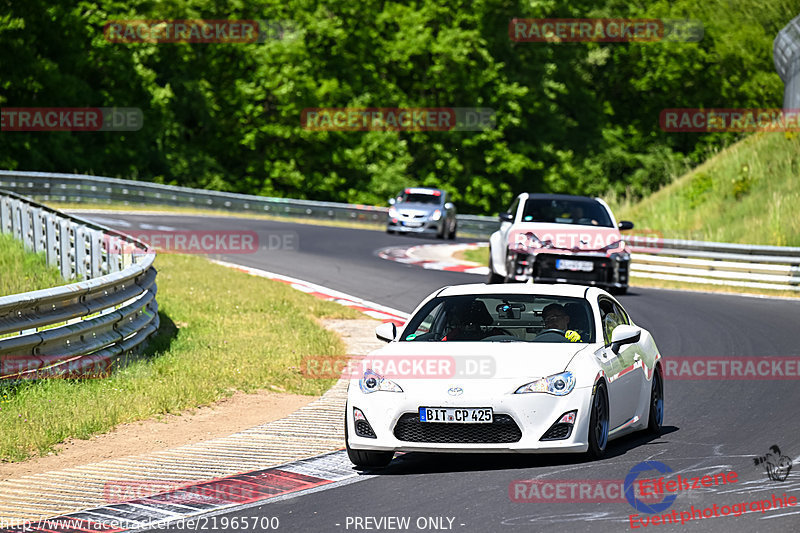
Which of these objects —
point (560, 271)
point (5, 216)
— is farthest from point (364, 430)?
point (5, 216)

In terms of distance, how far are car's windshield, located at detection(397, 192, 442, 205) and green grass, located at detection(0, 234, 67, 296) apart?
66.1 ft

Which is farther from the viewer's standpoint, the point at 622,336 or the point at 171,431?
the point at 171,431

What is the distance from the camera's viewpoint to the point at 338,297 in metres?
21.8

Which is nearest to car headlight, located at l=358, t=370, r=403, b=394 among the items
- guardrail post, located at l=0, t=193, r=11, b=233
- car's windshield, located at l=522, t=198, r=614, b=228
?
car's windshield, located at l=522, t=198, r=614, b=228

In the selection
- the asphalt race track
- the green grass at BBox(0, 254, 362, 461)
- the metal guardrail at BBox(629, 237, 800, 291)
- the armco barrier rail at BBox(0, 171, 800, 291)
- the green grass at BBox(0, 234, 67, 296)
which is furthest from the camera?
the armco barrier rail at BBox(0, 171, 800, 291)

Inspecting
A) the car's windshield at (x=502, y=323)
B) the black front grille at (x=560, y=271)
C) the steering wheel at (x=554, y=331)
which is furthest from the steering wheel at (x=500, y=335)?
the black front grille at (x=560, y=271)

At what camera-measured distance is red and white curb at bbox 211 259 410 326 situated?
19.4 m

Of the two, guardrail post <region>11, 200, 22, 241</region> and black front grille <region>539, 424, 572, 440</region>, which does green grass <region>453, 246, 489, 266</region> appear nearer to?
guardrail post <region>11, 200, 22, 241</region>

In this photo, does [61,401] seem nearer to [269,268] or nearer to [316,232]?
[269,268]

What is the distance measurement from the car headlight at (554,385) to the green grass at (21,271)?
9.40 metres

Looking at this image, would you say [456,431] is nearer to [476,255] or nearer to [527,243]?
[527,243]

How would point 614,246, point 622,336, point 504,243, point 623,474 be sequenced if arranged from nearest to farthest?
point 623,474 < point 622,336 < point 614,246 < point 504,243

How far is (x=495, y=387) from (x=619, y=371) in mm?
1456

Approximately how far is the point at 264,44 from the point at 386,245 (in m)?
32.1
